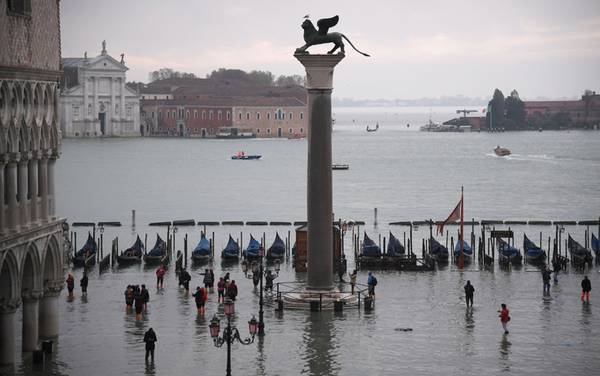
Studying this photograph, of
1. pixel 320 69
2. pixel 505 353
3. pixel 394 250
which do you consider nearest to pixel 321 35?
pixel 320 69

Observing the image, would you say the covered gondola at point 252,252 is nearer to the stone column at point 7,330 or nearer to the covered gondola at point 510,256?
the covered gondola at point 510,256

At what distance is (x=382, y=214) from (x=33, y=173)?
39598mm

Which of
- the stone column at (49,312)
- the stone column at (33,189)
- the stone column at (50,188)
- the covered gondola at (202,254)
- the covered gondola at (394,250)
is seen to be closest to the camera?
the stone column at (33,189)

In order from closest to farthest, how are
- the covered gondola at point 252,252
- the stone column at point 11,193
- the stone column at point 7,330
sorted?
the stone column at point 11,193, the stone column at point 7,330, the covered gondola at point 252,252

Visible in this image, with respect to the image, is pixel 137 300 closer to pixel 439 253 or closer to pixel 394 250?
pixel 394 250

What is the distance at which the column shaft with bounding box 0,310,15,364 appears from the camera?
1942 cm

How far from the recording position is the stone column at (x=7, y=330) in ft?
63.6

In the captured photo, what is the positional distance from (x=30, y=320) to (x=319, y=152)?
6959 mm

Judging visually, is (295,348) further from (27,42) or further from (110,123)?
(110,123)

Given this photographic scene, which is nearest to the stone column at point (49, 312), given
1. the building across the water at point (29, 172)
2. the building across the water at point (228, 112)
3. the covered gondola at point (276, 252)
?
the building across the water at point (29, 172)

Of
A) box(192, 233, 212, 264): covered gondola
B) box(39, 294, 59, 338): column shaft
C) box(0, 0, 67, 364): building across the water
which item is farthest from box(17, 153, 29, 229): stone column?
box(192, 233, 212, 264): covered gondola

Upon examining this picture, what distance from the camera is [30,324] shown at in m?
21.0

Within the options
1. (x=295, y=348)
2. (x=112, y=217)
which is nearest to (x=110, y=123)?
(x=112, y=217)

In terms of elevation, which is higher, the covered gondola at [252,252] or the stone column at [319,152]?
the stone column at [319,152]
